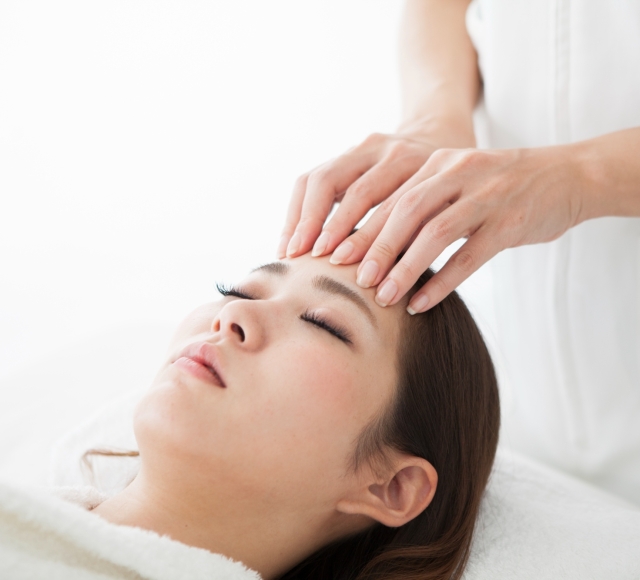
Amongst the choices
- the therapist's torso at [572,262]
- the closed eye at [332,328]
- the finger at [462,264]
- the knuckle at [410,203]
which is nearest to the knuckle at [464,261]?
the finger at [462,264]

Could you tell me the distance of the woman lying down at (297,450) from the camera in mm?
929

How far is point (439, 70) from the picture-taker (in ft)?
4.95

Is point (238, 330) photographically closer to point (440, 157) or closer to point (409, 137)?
point (440, 157)

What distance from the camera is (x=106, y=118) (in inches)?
103

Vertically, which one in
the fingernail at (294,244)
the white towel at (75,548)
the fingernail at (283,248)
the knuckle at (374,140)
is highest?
the knuckle at (374,140)

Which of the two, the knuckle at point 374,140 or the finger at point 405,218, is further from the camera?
the knuckle at point 374,140

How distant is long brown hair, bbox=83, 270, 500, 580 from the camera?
1.12 meters

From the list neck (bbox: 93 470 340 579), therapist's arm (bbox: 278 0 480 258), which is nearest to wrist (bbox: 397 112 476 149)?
therapist's arm (bbox: 278 0 480 258)

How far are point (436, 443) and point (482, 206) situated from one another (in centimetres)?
42

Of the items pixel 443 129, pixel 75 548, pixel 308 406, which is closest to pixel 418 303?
pixel 308 406

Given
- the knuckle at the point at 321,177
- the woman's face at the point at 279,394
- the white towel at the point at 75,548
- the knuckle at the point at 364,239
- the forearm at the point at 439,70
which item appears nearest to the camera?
the white towel at the point at 75,548

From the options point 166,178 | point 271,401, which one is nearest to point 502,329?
point 271,401

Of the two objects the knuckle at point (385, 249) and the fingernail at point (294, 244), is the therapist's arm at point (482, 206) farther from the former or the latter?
the fingernail at point (294, 244)

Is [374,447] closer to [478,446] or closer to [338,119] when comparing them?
[478,446]
